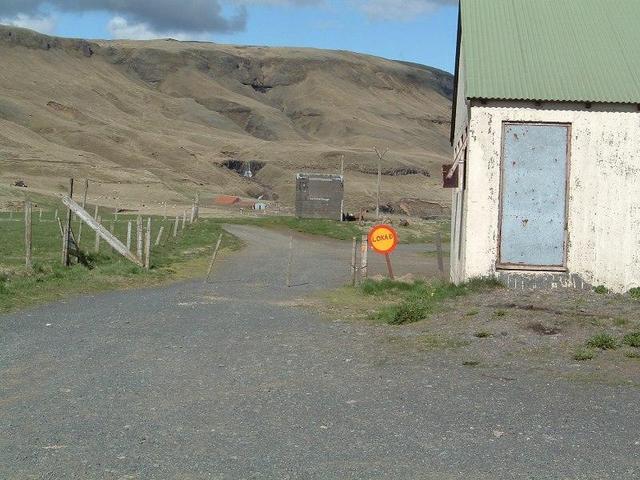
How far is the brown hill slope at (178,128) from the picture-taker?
102 meters

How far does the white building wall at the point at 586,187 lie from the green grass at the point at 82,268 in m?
8.58

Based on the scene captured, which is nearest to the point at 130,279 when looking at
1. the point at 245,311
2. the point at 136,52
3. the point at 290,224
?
the point at 245,311

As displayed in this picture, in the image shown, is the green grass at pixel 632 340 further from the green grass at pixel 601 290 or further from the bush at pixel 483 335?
the green grass at pixel 601 290

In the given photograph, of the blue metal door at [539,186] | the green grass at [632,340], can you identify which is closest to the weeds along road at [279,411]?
the green grass at [632,340]

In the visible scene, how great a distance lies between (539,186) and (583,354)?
7.07 m

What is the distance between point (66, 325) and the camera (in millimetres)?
15680

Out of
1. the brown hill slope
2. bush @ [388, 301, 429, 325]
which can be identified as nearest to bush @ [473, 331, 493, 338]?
bush @ [388, 301, 429, 325]

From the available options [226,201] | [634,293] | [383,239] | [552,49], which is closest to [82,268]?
[383,239]

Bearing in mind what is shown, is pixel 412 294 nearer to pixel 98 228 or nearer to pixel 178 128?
pixel 98 228

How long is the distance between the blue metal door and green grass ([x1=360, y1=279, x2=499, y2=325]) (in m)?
1.17

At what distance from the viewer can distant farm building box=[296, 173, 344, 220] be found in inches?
2537

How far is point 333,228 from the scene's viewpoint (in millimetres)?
57156

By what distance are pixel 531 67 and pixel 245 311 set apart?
7337 millimetres

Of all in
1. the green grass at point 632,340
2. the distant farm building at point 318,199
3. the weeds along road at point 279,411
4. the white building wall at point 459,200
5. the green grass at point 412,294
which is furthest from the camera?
the distant farm building at point 318,199
